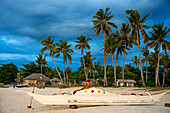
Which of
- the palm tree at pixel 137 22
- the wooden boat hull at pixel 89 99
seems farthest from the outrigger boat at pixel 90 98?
the palm tree at pixel 137 22

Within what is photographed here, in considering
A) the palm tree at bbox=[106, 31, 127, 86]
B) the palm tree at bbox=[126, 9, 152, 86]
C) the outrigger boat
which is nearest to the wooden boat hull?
the outrigger boat

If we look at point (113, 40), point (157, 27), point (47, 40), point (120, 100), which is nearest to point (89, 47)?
point (113, 40)

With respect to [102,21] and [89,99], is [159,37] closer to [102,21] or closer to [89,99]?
[102,21]

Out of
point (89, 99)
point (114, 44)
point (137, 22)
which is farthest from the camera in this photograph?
point (114, 44)

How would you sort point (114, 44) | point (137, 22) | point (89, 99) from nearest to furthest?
1. point (89, 99)
2. point (137, 22)
3. point (114, 44)

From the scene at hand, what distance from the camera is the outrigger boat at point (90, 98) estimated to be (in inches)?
294

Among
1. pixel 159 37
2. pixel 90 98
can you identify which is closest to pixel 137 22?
pixel 159 37

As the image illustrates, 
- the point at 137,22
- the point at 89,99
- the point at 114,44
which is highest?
the point at 137,22

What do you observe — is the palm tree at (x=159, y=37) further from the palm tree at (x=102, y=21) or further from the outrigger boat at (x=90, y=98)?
the outrigger boat at (x=90, y=98)

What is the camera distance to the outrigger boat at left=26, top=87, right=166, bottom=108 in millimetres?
7461

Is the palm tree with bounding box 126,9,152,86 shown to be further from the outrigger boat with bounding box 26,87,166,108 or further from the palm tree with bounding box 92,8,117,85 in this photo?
the outrigger boat with bounding box 26,87,166,108

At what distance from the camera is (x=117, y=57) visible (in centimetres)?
3606

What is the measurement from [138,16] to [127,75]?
28.3 m

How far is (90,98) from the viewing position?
25.2 feet
